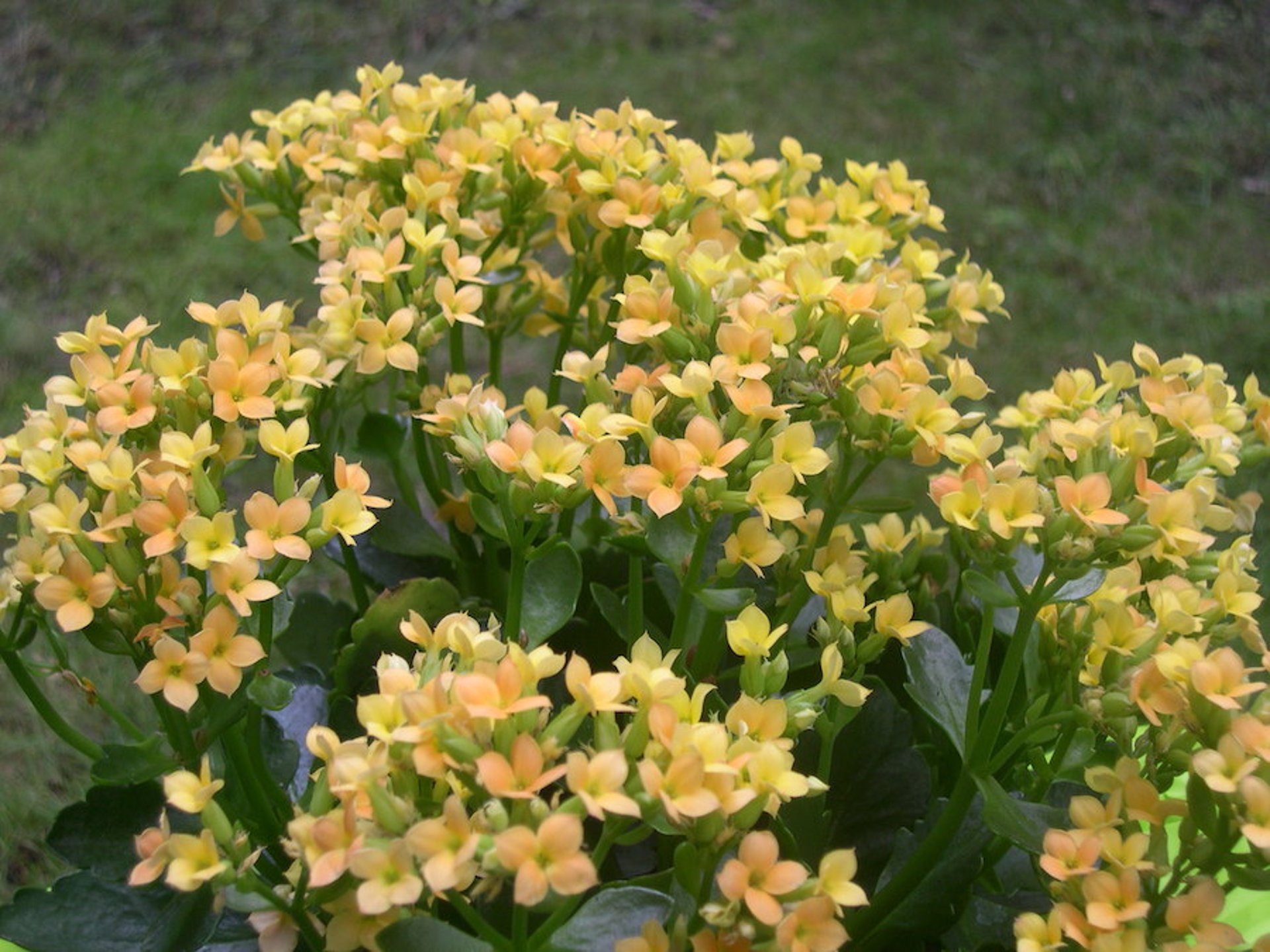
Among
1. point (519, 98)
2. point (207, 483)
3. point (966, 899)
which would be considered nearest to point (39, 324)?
point (519, 98)

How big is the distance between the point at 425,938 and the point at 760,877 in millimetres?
174

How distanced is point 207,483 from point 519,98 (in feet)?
1.67

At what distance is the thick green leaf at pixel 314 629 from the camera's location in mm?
1184

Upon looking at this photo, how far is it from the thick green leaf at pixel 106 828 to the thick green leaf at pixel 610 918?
351 millimetres

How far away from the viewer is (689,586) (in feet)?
2.65

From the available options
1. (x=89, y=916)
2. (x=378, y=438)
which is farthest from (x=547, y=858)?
(x=378, y=438)

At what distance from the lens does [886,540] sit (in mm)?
986

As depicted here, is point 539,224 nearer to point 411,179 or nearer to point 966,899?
point 411,179

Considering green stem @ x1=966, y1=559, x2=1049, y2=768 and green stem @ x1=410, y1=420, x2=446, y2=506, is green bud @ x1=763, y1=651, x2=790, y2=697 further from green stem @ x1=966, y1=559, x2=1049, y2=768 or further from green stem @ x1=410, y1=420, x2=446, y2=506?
green stem @ x1=410, y1=420, x2=446, y2=506

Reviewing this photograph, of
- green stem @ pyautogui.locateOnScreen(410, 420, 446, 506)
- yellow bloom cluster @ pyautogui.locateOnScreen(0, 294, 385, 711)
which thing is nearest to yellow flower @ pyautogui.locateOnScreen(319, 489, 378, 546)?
yellow bloom cluster @ pyautogui.locateOnScreen(0, 294, 385, 711)

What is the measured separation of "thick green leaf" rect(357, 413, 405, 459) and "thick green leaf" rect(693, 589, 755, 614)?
38 cm

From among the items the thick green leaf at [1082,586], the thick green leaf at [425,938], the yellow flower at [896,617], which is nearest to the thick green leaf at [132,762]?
the thick green leaf at [425,938]

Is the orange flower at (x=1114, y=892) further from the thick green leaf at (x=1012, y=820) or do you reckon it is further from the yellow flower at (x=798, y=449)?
the yellow flower at (x=798, y=449)

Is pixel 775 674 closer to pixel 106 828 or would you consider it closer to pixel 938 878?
pixel 938 878
